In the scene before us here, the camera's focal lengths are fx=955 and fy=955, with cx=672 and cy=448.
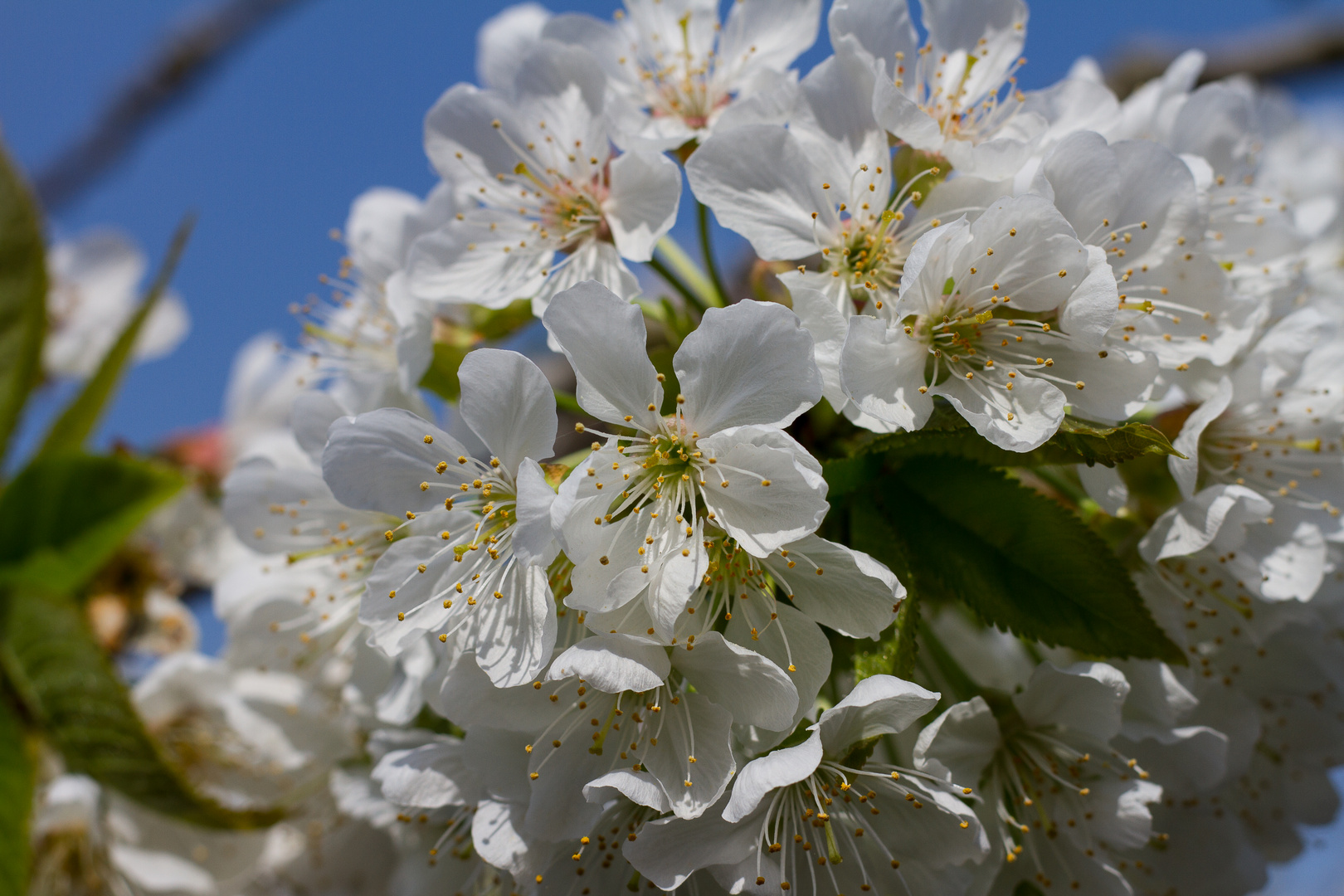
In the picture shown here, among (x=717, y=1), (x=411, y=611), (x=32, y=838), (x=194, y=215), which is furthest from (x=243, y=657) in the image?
(x=717, y=1)

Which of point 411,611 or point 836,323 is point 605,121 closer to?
point 836,323

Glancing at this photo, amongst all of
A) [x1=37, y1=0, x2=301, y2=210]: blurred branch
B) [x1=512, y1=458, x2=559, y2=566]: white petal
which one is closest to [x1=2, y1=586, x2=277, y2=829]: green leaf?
[x1=512, y1=458, x2=559, y2=566]: white petal

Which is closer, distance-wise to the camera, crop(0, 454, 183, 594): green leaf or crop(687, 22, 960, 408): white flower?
crop(687, 22, 960, 408): white flower

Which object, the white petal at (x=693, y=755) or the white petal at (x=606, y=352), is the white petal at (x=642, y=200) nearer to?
the white petal at (x=606, y=352)

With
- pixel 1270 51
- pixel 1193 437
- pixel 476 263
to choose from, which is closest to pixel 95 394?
pixel 476 263

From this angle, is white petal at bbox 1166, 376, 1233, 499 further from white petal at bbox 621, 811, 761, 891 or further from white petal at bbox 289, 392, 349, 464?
white petal at bbox 289, 392, 349, 464

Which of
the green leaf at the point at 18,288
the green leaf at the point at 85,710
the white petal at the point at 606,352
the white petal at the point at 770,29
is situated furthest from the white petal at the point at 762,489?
the green leaf at the point at 18,288
